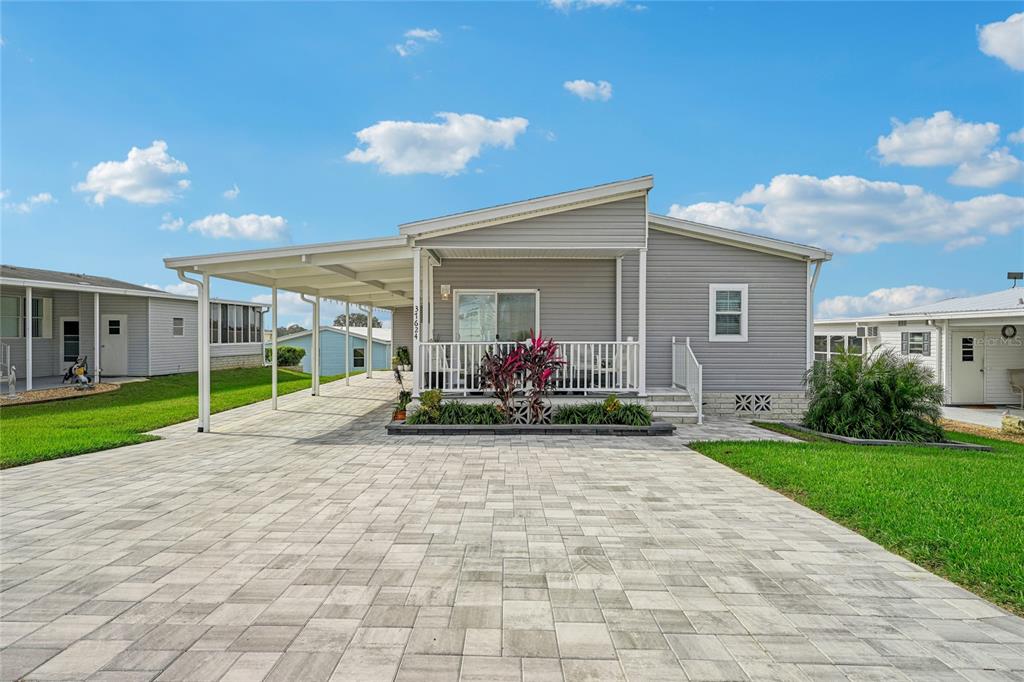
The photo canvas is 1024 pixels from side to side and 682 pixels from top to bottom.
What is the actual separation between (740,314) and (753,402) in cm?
197

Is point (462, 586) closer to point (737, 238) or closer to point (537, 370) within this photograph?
point (537, 370)

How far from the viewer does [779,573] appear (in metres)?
3.40

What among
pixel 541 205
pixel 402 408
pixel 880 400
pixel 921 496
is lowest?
pixel 921 496

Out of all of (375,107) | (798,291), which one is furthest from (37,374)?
(798,291)

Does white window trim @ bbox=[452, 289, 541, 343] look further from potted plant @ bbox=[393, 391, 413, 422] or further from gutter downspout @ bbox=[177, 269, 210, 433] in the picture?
gutter downspout @ bbox=[177, 269, 210, 433]

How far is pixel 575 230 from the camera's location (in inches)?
374

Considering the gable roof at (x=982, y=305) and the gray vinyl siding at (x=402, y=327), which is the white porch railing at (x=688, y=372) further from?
the gray vinyl siding at (x=402, y=327)

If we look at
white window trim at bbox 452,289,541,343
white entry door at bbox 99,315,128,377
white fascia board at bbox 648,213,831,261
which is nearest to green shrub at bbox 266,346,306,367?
white entry door at bbox 99,315,128,377

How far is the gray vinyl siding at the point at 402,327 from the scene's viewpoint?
20.8 meters

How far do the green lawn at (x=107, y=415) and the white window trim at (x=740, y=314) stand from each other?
35.8 ft

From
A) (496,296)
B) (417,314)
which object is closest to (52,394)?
(417,314)

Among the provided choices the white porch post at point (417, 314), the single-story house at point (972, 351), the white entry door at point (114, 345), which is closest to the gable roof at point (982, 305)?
the single-story house at point (972, 351)

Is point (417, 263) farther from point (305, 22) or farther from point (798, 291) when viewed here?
point (798, 291)

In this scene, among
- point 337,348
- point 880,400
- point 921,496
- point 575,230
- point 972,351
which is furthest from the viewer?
point 337,348
